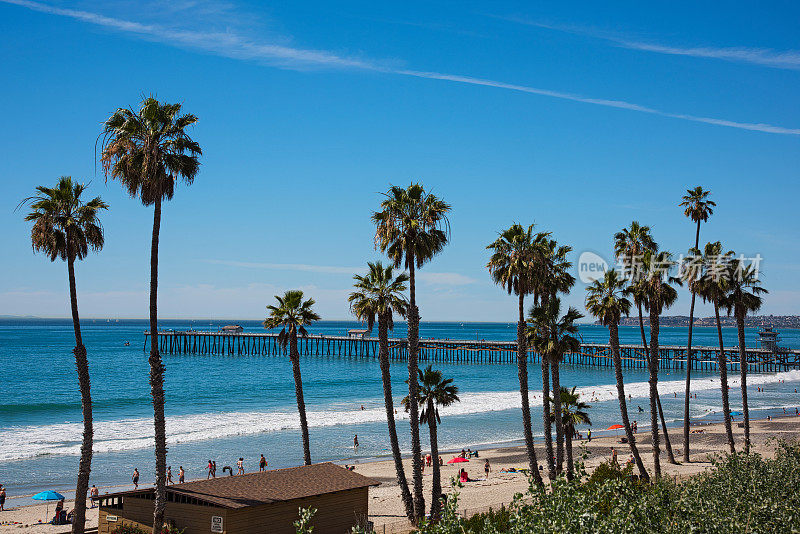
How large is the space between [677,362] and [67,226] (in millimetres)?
134638

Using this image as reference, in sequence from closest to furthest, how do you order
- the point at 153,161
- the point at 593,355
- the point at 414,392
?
the point at 153,161 < the point at 414,392 < the point at 593,355

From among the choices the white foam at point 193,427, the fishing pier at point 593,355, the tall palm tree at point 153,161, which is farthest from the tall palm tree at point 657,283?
the fishing pier at point 593,355

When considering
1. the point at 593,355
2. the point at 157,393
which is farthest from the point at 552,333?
the point at 593,355

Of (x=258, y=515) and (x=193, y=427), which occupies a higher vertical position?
(x=258, y=515)

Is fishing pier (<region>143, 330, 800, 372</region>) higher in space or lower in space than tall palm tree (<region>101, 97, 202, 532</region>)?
lower

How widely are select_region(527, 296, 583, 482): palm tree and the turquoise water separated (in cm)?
2437

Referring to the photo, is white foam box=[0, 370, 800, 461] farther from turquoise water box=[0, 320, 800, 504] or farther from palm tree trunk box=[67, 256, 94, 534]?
palm tree trunk box=[67, 256, 94, 534]

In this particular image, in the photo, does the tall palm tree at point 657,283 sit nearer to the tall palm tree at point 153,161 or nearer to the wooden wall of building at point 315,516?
the wooden wall of building at point 315,516

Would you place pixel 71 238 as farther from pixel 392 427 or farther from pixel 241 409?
pixel 241 409

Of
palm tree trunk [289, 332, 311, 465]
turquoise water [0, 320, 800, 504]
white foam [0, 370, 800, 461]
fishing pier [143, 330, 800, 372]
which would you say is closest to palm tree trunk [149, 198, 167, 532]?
palm tree trunk [289, 332, 311, 465]

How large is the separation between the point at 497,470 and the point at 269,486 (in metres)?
25.8

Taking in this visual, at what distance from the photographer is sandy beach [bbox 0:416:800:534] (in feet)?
108

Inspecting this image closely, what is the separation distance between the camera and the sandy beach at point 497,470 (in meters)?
32.9

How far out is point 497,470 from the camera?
1839 inches
